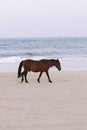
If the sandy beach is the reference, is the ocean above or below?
below

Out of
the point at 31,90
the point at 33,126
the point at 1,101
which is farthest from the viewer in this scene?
Answer: the point at 31,90

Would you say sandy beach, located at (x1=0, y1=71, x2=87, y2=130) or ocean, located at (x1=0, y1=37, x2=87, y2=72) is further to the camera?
ocean, located at (x1=0, y1=37, x2=87, y2=72)

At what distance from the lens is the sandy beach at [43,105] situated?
582 centimetres

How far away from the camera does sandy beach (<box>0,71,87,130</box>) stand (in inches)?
229

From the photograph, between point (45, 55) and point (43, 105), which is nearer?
point (43, 105)

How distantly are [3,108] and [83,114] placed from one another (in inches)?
65.4

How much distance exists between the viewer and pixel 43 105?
24.6ft

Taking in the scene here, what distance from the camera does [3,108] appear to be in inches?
280

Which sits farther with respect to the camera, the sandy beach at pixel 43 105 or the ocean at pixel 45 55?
the ocean at pixel 45 55

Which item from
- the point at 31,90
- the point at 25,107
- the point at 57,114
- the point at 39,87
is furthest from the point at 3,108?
the point at 39,87

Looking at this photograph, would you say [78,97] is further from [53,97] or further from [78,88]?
[78,88]

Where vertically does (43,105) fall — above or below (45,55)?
above

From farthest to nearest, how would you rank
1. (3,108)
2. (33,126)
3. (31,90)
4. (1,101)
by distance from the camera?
(31,90) < (1,101) < (3,108) < (33,126)

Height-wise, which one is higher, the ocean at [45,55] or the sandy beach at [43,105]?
the sandy beach at [43,105]
